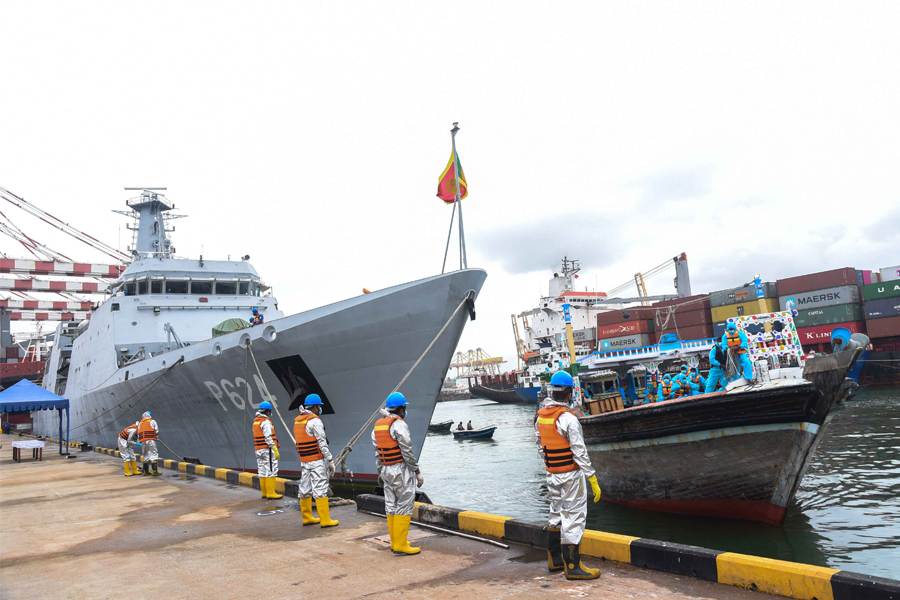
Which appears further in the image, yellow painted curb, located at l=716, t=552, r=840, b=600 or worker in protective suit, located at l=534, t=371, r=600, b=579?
worker in protective suit, located at l=534, t=371, r=600, b=579

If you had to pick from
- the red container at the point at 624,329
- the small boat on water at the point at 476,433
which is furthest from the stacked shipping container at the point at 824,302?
the small boat on water at the point at 476,433

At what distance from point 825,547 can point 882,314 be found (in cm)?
3735

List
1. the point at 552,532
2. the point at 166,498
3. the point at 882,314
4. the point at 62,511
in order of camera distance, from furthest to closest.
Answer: the point at 882,314 < the point at 166,498 < the point at 62,511 < the point at 552,532

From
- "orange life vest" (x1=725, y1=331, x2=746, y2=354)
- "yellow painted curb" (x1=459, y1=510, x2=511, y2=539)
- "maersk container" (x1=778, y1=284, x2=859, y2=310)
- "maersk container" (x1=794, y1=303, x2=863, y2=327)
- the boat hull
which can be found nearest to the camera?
"yellow painted curb" (x1=459, y1=510, x2=511, y2=539)

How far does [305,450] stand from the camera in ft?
22.5

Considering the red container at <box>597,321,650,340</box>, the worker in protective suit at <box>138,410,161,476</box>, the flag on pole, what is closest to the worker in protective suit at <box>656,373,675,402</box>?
the flag on pole

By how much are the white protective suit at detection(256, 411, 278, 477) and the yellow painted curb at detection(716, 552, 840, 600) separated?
6453mm

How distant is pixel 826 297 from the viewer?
40469mm

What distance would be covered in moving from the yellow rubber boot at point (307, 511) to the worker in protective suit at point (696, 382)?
25.5 ft

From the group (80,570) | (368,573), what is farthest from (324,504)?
(80,570)

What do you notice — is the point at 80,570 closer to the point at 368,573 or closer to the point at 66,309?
the point at 368,573

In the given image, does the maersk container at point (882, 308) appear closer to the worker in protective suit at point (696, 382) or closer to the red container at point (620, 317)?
the red container at point (620, 317)

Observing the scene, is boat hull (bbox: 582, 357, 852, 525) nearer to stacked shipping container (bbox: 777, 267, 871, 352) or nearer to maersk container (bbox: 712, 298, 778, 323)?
stacked shipping container (bbox: 777, 267, 871, 352)

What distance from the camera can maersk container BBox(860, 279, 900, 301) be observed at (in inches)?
1459
